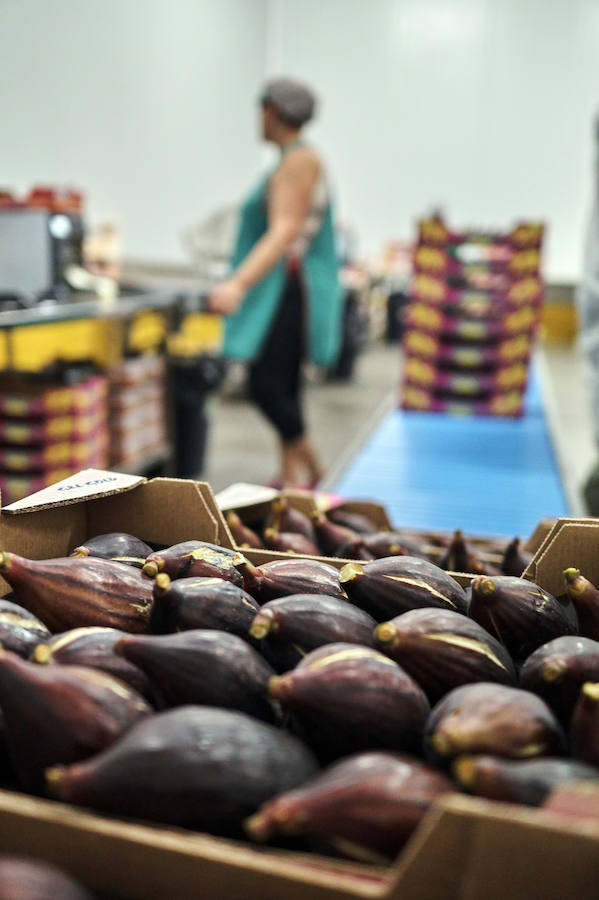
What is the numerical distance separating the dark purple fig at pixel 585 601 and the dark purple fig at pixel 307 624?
0.22 metres

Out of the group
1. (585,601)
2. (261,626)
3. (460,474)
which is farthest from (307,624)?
(460,474)

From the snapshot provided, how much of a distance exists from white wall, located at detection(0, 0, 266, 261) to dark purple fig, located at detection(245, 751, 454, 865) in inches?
255

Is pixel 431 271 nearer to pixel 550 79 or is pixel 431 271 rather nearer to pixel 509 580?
pixel 509 580

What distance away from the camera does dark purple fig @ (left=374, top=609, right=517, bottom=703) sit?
743 mm

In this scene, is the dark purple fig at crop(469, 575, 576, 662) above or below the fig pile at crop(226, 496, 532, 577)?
above

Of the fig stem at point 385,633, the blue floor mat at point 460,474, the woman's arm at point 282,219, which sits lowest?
the blue floor mat at point 460,474

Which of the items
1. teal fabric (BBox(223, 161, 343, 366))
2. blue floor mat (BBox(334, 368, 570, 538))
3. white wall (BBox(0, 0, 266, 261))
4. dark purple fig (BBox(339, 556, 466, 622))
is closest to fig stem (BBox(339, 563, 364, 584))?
dark purple fig (BBox(339, 556, 466, 622))

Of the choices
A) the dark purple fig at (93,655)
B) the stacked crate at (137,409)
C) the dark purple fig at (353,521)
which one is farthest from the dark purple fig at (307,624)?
the stacked crate at (137,409)

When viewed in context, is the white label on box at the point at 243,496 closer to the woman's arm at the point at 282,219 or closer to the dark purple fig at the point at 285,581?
the dark purple fig at the point at 285,581

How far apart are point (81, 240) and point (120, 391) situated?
749 mm

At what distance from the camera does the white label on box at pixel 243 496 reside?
144 cm

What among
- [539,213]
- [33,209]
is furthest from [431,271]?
[539,213]

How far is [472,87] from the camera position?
39.9 feet

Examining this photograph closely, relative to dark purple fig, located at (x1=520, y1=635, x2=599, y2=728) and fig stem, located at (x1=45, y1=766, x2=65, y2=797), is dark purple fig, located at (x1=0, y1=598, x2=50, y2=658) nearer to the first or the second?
fig stem, located at (x1=45, y1=766, x2=65, y2=797)
